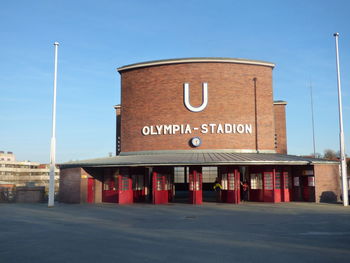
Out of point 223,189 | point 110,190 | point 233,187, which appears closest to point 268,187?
point 233,187

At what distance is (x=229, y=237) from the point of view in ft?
44.2

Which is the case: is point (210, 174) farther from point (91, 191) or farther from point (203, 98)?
point (91, 191)

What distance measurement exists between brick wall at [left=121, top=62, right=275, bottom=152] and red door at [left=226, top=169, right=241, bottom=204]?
297cm

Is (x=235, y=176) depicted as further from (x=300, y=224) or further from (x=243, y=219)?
(x=300, y=224)

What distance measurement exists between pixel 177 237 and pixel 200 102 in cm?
1771

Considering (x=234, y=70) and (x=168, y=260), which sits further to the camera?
(x=234, y=70)

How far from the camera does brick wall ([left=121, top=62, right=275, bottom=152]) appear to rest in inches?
→ 1179

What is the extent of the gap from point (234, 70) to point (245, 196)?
10.3 m

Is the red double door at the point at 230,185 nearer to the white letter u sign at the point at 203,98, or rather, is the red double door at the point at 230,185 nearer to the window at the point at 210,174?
the white letter u sign at the point at 203,98

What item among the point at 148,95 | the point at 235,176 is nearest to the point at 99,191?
the point at 148,95

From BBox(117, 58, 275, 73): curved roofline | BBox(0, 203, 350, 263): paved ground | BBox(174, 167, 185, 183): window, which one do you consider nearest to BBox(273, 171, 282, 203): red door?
BBox(0, 203, 350, 263): paved ground

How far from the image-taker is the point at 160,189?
2797 cm

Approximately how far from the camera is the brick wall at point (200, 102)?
29953 millimetres

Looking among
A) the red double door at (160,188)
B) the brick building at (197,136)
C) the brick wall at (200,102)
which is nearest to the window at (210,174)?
the brick building at (197,136)
